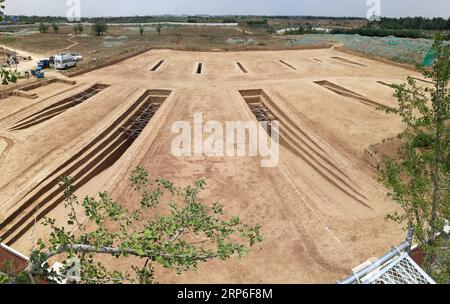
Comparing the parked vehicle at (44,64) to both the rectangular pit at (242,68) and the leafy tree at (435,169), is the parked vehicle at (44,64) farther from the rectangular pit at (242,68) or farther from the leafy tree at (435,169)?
the leafy tree at (435,169)

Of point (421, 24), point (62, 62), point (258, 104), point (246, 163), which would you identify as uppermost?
point (421, 24)

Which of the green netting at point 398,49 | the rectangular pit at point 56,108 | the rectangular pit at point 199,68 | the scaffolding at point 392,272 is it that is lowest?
the scaffolding at point 392,272

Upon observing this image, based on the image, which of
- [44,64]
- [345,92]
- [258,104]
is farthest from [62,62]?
[345,92]

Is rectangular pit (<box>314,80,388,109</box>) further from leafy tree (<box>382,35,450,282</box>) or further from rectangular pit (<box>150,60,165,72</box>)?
leafy tree (<box>382,35,450,282</box>)

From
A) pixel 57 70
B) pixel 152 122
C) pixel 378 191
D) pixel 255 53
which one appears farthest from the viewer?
pixel 255 53

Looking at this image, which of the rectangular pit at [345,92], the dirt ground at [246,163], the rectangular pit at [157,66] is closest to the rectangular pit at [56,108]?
the dirt ground at [246,163]

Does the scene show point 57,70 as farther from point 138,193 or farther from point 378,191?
point 378,191

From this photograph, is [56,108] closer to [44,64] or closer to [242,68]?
[44,64]

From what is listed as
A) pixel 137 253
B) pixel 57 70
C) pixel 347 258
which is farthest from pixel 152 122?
pixel 57 70
